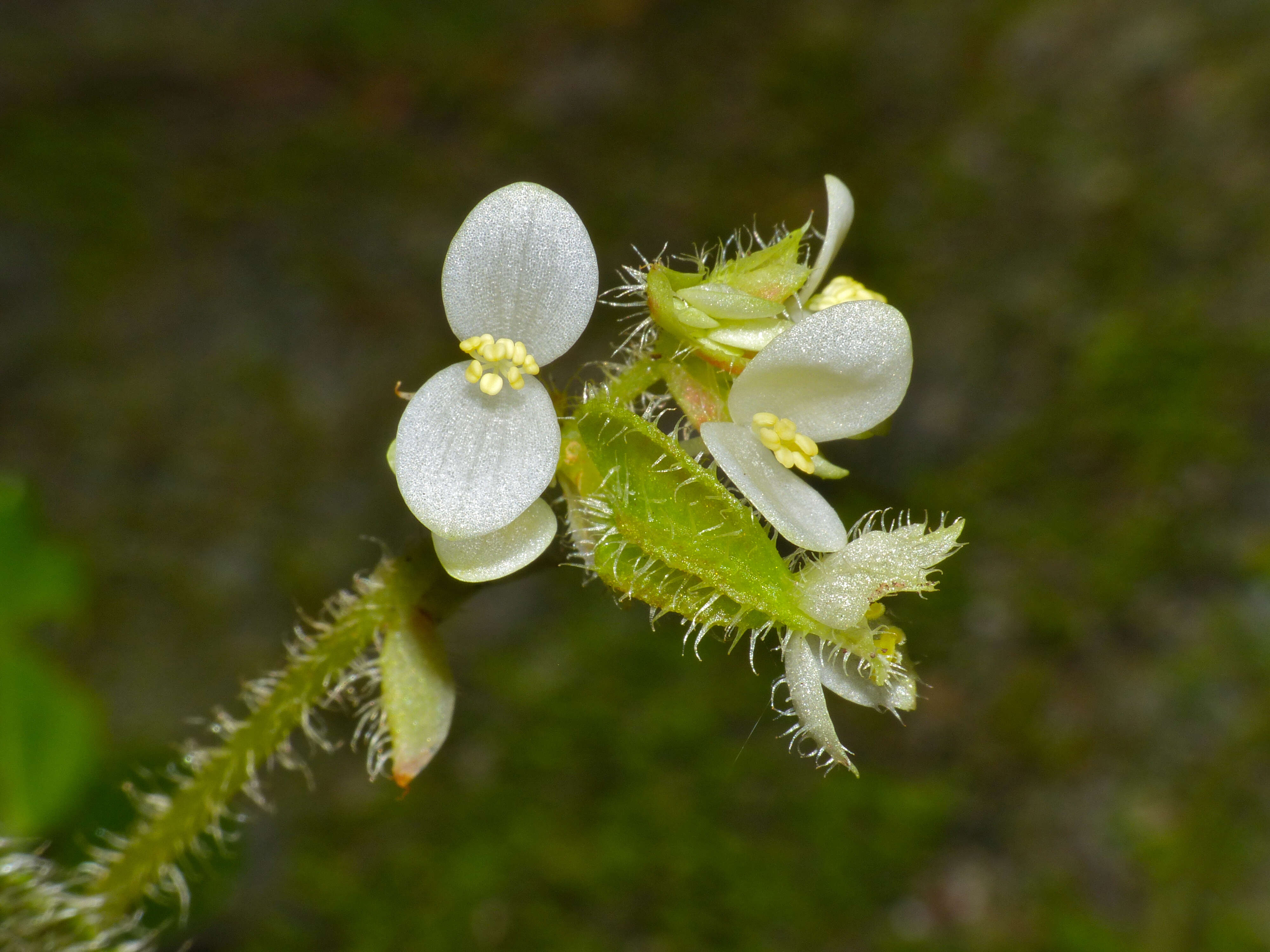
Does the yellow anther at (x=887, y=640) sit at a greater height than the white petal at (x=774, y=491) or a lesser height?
lesser

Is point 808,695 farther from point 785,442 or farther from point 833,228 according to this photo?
point 833,228

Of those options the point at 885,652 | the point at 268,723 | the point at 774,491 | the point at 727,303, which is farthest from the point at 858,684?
the point at 268,723

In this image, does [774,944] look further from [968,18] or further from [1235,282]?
[968,18]

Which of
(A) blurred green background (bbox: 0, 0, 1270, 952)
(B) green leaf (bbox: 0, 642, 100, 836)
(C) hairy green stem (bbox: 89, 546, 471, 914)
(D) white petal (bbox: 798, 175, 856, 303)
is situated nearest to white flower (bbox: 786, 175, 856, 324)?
(D) white petal (bbox: 798, 175, 856, 303)

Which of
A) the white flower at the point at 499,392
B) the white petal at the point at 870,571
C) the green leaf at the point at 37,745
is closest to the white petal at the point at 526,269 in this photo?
the white flower at the point at 499,392

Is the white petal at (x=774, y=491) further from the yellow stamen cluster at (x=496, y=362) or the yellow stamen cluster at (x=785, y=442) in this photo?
the yellow stamen cluster at (x=496, y=362)

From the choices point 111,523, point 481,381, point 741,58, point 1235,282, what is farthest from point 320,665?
point 741,58
